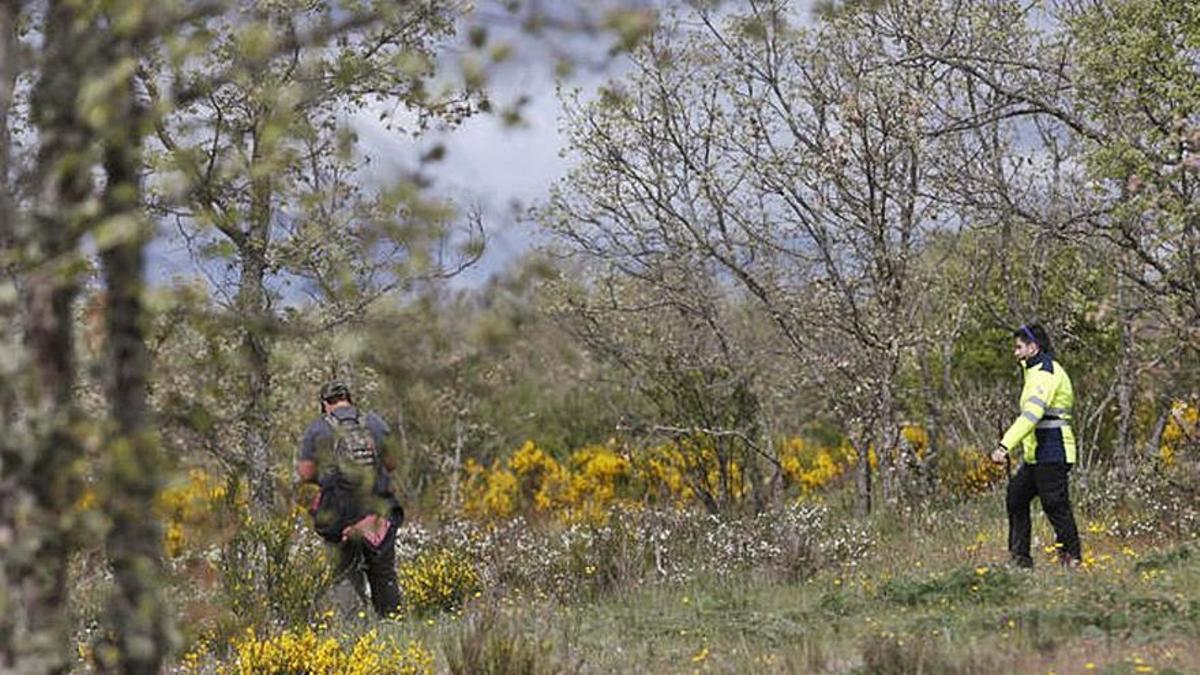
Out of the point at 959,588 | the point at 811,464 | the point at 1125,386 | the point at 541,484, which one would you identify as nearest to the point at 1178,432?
the point at 1125,386

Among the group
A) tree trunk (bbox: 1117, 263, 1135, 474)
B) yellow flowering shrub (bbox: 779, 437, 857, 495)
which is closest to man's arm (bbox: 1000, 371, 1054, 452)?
tree trunk (bbox: 1117, 263, 1135, 474)

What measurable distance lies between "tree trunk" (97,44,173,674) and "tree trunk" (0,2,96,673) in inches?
3.2

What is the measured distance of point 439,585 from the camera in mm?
10266

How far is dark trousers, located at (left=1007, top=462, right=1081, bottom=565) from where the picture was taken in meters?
8.95

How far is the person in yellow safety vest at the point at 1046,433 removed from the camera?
29.1ft

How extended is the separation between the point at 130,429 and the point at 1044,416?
7013 mm

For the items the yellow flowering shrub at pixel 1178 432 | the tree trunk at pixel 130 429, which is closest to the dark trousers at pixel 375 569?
the yellow flowering shrub at pixel 1178 432

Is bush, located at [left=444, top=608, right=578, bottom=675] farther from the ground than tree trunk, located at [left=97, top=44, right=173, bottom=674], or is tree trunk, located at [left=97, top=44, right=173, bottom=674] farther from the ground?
tree trunk, located at [left=97, top=44, right=173, bottom=674]

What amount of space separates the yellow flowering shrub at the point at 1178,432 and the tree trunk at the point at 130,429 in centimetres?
751

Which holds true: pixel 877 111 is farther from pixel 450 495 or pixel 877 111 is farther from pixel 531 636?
pixel 450 495

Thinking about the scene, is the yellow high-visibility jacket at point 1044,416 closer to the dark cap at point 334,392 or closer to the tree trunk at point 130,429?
the dark cap at point 334,392

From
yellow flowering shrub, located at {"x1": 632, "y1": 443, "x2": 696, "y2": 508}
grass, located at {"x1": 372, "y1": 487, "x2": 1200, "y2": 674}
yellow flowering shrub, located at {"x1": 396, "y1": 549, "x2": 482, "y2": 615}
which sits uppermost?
yellow flowering shrub, located at {"x1": 632, "y1": 443, "x2": 696, "y2": 508}

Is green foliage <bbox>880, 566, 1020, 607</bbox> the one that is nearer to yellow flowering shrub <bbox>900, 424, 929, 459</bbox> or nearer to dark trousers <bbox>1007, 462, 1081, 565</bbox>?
dark trousers <bbox>1007, 462, 1081, 565</bbox>

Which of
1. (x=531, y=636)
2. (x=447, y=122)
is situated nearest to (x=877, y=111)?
(x=531, y=636)
